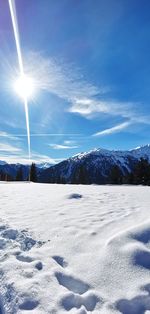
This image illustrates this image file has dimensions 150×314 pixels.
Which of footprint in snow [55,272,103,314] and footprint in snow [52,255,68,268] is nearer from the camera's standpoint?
footprint in snow [55,272,103,314]

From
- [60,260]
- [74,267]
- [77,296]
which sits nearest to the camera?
[77,296]

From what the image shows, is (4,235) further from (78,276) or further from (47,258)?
(78,276)

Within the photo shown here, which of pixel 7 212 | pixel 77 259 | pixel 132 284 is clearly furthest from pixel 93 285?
pixel 7 212

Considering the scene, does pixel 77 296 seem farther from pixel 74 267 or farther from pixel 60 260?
pixel 60 260

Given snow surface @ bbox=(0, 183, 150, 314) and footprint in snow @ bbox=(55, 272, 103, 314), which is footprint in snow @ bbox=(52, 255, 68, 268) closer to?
snow surface @ bbox=(0, 183, 150, 314)

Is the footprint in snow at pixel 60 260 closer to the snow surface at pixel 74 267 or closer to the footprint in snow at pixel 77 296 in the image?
the snow surface at pixel 74 267

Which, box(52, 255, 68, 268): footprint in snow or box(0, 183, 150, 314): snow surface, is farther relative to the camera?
box(52, 255, 68, 268): footprint in snow

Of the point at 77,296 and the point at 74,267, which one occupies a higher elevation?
the point at 74,267

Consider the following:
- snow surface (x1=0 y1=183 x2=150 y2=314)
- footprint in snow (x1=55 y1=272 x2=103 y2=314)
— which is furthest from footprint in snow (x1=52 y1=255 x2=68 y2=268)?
footprint in snow (x1=55 y1=272 x2=103 y2=314)

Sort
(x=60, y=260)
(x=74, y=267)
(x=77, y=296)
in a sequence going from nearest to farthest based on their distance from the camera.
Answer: (x=77, y=296), (x=74, y=267), (x=60, y=260)

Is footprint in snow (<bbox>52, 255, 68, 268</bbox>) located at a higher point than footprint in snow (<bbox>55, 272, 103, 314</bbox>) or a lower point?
higher

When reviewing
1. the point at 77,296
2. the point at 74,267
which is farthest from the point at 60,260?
the point at 77,296

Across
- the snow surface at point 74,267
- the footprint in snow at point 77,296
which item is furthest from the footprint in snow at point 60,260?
the footprint in snow at point 77,296

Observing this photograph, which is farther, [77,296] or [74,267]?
[74,267]
